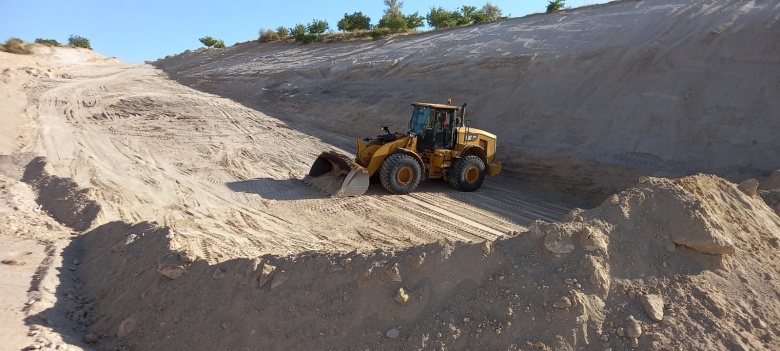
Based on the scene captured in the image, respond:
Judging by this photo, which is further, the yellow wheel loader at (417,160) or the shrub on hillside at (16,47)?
the shrub on hillside at (16,47)

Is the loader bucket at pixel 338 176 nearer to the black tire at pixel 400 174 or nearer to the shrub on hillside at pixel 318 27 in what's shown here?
the black tire at pixel 400 174

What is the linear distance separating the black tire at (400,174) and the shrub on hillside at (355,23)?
796 inches

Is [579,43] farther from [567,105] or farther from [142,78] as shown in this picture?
[142,78]

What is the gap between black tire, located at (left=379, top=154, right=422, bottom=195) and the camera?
10438 millimetres

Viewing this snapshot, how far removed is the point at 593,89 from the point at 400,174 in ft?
24.4

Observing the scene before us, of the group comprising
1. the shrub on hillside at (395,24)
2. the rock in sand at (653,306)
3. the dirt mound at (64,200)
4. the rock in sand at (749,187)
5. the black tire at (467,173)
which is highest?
the shrub on hillside at (395,24)

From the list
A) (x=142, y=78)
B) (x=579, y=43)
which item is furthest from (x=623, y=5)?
(x=142, y=78)

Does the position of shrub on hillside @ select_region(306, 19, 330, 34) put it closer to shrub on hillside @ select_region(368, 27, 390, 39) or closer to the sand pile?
shrub on hillside @ select_region(368, 27, 390, 39)

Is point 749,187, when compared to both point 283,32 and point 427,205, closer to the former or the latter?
point 427,205

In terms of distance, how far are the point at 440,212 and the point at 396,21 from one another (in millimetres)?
18582

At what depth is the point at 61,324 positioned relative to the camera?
5023 mm

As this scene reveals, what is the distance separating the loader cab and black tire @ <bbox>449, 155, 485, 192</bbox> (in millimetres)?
570

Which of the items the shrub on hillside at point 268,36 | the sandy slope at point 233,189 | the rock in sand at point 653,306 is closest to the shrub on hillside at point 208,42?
the shrub on hillside at point 268,36

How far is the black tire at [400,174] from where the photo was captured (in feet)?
34.2
